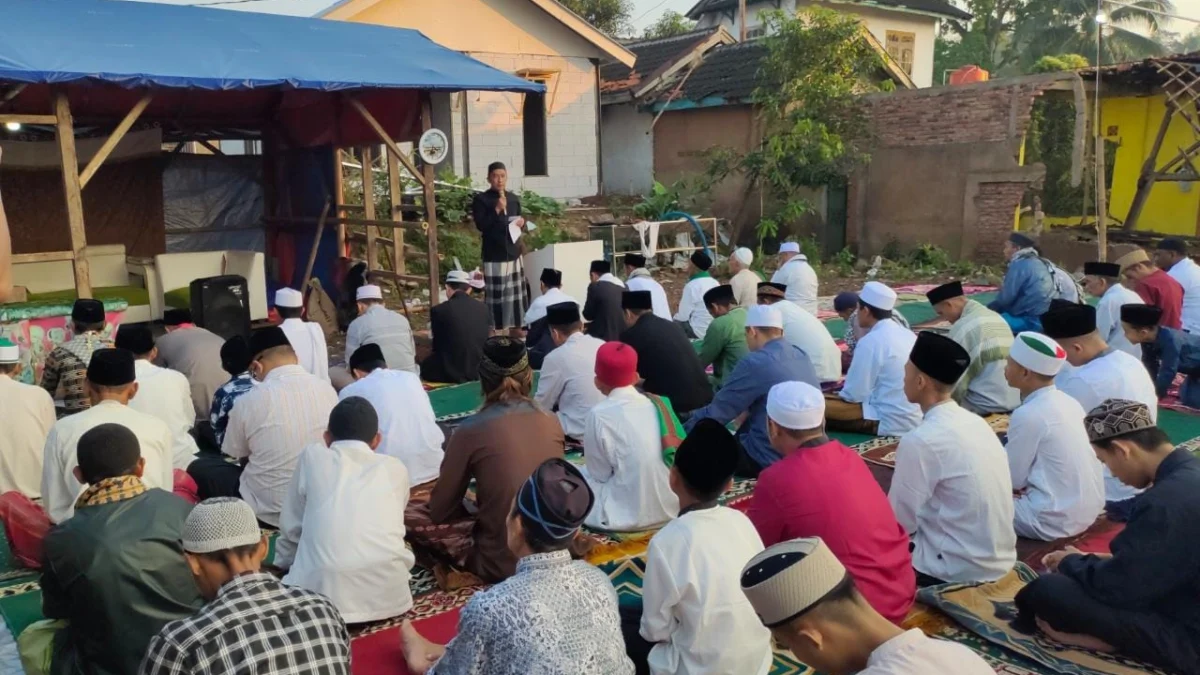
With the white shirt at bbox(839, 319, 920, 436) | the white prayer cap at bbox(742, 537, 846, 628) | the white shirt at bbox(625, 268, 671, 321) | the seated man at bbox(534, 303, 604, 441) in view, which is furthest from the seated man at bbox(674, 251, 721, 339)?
the white prayer cap at bbox(742, 537, 846, 628)

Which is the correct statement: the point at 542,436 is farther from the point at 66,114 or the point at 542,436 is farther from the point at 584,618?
the point at 66,114

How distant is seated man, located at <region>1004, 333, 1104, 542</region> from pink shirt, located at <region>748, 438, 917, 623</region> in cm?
130

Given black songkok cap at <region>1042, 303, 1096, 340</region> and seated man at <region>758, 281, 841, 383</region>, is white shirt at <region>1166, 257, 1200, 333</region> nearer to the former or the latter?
seated man at <region>758, 281, 841, 383</region>

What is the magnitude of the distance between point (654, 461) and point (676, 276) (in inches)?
383

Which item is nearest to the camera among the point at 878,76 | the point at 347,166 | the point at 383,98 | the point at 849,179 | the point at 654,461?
the point at 654,461

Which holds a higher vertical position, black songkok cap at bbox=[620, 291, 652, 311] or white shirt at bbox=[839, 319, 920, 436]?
black songkok cap at bbox=[620, 291, 652, 311]

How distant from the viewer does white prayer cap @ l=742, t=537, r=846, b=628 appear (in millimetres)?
1781

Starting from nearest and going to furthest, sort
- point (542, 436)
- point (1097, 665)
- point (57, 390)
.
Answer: point (1097, 665) < point (542, 436) < point (57, 390)

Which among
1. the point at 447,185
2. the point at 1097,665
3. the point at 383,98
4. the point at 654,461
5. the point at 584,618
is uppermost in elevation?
the point at 383,98

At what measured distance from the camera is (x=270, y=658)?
7.00ft

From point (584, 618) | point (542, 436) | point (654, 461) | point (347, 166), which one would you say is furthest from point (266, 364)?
point (347, 166)

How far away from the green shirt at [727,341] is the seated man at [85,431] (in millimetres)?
3469

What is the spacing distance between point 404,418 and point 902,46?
2229 centimetres

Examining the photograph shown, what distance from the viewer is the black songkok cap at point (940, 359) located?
3.77m
